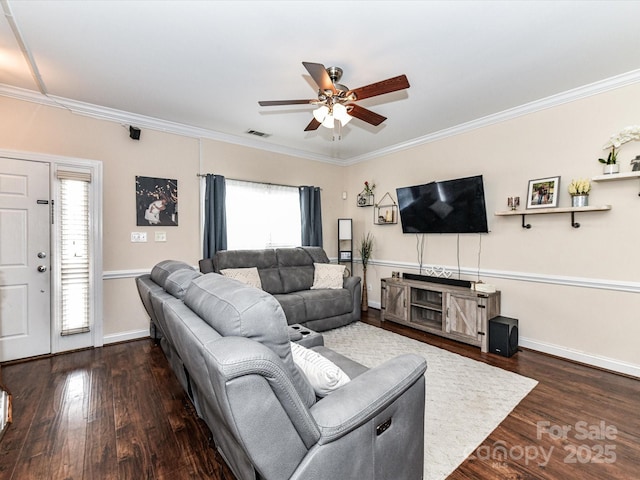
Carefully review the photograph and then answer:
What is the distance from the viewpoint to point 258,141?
15.5 ft

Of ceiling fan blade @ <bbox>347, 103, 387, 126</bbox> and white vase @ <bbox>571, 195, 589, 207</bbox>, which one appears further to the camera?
white vase @ <bbox>571, 195, 589, 207</bbox>

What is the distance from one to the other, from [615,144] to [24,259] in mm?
6003

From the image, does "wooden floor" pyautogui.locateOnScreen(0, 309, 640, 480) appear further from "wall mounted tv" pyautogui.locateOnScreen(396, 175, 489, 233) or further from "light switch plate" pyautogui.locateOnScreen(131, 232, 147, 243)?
"wall mounted tv" pyautogui.locateOnScreen(396, 175, 489, 233)

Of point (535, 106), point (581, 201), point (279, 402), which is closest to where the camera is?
point (279, 402)

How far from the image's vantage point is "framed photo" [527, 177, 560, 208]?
3.19 meters

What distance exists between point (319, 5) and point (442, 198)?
9.55 ft

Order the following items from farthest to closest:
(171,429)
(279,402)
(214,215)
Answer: (214,215) < (171,429) < (279,402)

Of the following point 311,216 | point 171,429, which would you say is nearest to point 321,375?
point 171,429

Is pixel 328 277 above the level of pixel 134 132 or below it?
below

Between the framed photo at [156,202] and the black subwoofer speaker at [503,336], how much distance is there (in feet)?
13.5

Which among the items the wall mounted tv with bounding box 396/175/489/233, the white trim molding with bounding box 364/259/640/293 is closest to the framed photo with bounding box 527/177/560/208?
the wall mounted tv with bounding box 396/175/489/233

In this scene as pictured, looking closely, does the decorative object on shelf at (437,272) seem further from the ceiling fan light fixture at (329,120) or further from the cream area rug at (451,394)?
the ceiling fan light fixture at (329,120)

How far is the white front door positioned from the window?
2064 millimetres

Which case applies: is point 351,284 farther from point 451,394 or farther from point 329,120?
point 329,120
